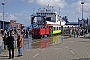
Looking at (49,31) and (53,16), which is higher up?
(53,16)

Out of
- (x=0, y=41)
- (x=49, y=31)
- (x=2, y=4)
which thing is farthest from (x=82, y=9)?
(x=0, y=41)

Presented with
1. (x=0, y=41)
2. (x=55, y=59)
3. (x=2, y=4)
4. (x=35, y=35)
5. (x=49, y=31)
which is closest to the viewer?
(x=55, y=59)

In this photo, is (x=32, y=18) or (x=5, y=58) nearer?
(x=5, y=58)

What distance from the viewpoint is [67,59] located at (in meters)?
14.7

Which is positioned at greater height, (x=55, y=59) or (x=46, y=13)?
(x=46, y=13)

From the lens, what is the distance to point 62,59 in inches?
580

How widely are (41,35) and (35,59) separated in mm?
27186

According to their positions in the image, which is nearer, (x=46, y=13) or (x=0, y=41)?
→ (x=0, y=41)

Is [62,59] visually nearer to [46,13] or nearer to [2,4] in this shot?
[2,4]

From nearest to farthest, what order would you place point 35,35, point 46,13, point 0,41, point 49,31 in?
point 0,41 < point 35,35 < point 49,31 < point 46,13

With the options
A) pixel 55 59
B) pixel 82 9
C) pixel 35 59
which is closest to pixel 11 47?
pixel 35 59

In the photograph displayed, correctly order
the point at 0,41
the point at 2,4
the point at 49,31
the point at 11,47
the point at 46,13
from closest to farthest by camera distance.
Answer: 1. the point at 11,47
2. the point at 0,41
3. the point at 49,31
4. the point at 2,4
5. the point at 46,13

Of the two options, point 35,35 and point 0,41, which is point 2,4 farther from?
point 0,41

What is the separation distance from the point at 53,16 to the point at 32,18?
13.7 meters
